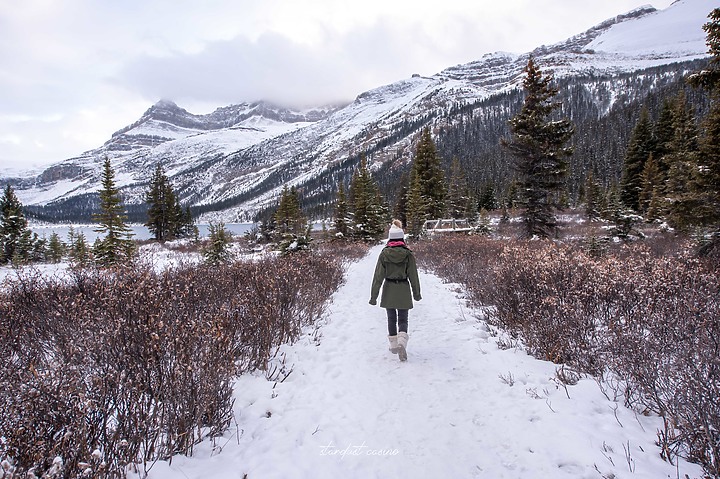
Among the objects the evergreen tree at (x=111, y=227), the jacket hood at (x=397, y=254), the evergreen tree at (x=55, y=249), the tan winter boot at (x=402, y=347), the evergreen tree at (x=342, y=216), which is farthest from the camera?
the evergreen tree at (x=342, y=216)

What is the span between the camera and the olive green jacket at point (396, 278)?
532 centimetres

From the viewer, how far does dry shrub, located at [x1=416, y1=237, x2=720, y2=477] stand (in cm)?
267

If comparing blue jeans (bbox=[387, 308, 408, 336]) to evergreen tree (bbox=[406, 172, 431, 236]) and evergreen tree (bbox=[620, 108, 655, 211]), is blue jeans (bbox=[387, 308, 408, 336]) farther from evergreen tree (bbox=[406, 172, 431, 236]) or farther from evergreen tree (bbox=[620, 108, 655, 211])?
evergreen tree (bbox=[620, 108, 655, 211])

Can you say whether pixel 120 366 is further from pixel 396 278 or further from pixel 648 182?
pixel 648 182

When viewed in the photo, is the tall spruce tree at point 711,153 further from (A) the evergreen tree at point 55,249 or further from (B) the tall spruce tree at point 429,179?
(A) the evergreen tree at point 55,249

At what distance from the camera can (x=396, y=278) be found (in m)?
5.41

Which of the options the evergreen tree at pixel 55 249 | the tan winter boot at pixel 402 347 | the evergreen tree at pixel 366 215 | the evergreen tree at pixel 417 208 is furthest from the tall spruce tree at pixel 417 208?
the evergreen tree at pixel 55 249

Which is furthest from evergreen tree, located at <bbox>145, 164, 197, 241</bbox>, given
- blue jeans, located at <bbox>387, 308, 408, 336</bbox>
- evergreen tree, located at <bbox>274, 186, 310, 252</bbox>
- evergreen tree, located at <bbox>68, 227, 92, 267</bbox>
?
blue jeans, located at <bbox>387, 308, 408, 336</bbox>

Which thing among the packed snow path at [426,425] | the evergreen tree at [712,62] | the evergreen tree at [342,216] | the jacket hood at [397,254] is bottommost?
the packed snow path at [426,425]

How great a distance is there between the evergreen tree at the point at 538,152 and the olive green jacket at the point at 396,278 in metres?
12.1

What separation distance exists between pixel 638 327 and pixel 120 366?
6368mm

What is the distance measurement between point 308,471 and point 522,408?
8.05 ft

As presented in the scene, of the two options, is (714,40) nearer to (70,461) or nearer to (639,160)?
(70,461)

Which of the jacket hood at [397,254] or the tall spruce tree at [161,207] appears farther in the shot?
the tall spruce tree at [161,207]
